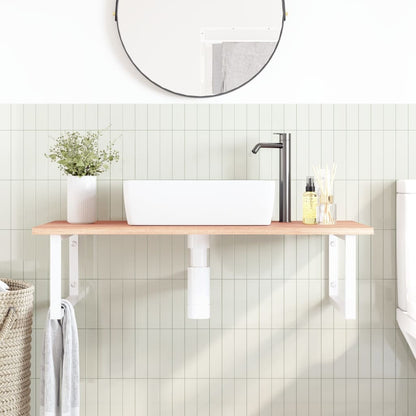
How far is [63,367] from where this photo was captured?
165 centimetres

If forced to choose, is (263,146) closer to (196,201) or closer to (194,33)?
(196,201)

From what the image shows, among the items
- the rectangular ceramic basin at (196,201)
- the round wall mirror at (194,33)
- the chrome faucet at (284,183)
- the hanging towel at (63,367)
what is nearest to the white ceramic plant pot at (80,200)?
the rectangular ceramic basin at (196,201)

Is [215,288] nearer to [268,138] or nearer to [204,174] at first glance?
[204,174]

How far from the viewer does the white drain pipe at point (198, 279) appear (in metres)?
1.70

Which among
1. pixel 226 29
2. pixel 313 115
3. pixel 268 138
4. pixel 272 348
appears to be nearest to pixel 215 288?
pixel 272 348

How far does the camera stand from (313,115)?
6.11 feet

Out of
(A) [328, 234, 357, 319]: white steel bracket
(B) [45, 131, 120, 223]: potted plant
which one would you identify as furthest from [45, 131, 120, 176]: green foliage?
(A) [328, 234, 357, 319]: white steel bracket

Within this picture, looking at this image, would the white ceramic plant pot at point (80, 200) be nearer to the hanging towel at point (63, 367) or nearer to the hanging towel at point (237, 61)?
the hanging towel at point (63, 367)

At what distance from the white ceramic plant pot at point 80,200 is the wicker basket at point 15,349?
10.3 inches

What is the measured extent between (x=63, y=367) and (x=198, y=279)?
0.48 metres

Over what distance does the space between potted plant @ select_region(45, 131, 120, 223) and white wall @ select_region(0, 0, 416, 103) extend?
0.23 metres

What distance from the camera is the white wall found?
1853 mm

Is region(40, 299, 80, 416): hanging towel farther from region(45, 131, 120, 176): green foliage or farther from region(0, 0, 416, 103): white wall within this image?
region(0, 0, 416, 103): white wall

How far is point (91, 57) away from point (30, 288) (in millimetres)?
783
